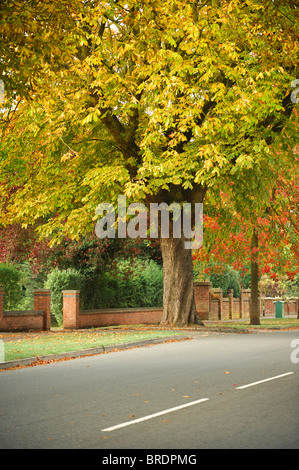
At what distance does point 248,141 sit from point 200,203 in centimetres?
452

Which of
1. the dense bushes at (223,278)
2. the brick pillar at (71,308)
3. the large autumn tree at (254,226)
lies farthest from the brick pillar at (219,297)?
the brick pillar at (71,308)

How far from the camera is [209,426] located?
7.09m

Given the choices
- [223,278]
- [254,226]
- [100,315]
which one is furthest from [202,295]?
[223,278]

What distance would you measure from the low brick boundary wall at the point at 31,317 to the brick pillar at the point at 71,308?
1.19 m

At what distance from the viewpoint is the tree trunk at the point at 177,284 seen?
76.9 feet

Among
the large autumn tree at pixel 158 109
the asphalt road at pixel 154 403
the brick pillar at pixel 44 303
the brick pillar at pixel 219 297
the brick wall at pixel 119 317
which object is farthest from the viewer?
the brick pillar at pixel 219 297

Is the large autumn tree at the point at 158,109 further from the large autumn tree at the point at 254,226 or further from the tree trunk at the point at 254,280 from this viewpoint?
the tree trunk at the point at 254,280

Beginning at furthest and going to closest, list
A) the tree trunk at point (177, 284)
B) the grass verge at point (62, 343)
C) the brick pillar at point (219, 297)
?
the brick pillar at point (219, 297) → the tree trunk at point (177, 284) → the grass verge at point (62, 343)

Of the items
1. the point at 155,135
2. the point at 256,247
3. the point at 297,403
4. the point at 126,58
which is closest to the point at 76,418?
the point at 297,403

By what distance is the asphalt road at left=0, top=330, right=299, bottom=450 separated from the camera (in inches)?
256

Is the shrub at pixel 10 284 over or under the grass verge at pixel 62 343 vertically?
over

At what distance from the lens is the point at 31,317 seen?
2358 centimetres

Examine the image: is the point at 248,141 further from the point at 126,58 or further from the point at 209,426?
the point at 209,426

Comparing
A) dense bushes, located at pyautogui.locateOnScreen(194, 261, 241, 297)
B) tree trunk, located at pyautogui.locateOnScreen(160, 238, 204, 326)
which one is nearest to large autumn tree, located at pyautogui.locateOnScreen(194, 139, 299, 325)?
tree trunk, located at pyautogui.locateOnScreen(160, 238, 204, 326)
